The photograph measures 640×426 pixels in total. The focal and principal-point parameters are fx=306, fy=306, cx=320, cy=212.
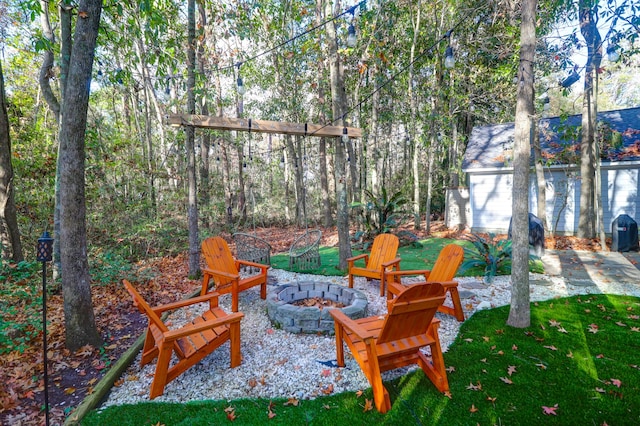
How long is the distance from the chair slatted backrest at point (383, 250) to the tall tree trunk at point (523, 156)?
6.39 feet

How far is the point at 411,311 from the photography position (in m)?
2.50

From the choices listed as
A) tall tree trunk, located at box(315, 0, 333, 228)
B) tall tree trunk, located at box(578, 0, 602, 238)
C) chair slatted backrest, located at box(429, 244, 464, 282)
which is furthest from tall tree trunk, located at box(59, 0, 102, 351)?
tall tree trunk, located at box(578, 0, 602, 238)

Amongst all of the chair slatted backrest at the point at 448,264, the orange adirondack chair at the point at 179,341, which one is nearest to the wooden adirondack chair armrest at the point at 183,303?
the orange adirondack chair at the point at 179,341

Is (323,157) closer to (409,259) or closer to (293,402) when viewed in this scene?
(409,259)

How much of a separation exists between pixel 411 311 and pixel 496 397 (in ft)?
3.37

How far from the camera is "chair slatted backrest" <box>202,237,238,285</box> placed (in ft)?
15.8

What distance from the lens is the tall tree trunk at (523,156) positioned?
11.6 feet

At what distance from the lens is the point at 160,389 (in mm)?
2678

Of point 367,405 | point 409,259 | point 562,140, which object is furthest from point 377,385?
point 562,140

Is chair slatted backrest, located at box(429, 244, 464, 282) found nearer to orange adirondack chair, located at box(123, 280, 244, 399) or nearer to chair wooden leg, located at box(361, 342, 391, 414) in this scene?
chair wooden leg, located at box(361, 342, 391, 414)

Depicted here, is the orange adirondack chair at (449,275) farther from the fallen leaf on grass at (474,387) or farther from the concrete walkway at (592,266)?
the concrete walkway at (592,266)

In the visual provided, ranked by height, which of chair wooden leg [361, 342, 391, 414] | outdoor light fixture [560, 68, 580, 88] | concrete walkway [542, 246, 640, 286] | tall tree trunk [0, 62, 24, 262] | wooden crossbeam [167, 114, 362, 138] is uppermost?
outdoor light fixture [560, 68, 580, 88]

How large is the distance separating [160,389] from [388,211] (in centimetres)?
760

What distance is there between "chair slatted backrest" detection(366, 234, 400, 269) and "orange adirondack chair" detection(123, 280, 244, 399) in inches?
117
